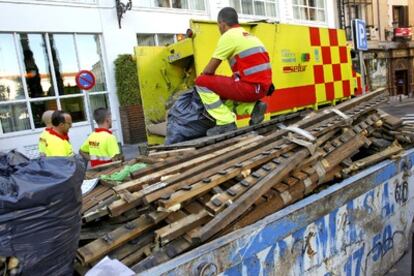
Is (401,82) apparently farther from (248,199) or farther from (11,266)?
(11,266)

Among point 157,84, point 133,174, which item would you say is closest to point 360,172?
point 133,174

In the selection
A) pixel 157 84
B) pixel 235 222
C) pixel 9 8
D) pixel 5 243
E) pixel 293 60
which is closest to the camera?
pixel 5 243

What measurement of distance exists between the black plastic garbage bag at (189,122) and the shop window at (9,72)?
26.7 ft

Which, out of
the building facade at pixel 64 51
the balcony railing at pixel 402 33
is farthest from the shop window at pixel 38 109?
the balcony railing at pixel 402 33

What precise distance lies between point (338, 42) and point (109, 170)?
7.02 meters

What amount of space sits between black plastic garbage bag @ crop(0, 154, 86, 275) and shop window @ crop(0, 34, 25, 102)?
9816mm

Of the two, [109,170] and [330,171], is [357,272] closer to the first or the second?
[330,171]

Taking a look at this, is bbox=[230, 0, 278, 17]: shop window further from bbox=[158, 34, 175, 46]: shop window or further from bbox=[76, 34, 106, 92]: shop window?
bbox=[76, 34, 106, 92]: shop window

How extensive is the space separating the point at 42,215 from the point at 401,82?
100ft

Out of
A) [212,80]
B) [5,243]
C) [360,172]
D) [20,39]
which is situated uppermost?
[20,39]

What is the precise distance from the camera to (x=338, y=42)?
8.59m

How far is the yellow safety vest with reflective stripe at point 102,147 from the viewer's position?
454 centimetres

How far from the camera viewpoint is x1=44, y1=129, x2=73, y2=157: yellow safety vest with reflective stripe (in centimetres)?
478

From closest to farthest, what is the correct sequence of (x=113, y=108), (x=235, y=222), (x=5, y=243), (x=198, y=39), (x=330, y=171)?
(x=5, y=243), (x=235, y=222), (x=330, y=171), (x=198, y=39), (x=113, y=108)
